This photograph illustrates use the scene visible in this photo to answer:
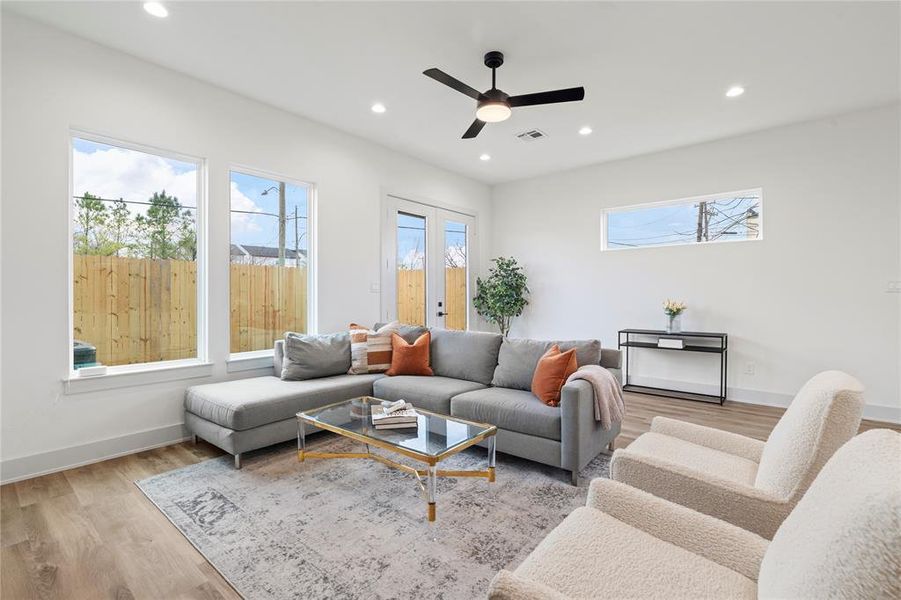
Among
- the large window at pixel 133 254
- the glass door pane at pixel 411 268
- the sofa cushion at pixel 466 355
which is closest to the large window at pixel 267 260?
the large window at pixel 133 254

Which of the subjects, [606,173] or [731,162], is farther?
[606,173]

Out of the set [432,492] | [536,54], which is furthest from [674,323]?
[432,492]

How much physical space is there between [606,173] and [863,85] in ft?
8.15

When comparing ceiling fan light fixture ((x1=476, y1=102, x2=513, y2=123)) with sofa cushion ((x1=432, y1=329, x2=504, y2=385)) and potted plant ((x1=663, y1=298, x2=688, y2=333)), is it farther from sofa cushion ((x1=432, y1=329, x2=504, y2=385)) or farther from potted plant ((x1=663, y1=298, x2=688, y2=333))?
potted plant ((x1=663, y1=298, x2=688, y2=333))

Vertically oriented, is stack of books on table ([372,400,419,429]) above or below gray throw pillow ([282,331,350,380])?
below

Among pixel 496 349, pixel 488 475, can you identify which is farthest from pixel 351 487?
pixel 496 349

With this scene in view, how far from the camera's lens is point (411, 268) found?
5449mm

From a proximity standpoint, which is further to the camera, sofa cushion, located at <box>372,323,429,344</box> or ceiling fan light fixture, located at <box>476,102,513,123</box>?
sofa cushion, located at <box>372,323,429,344</box>

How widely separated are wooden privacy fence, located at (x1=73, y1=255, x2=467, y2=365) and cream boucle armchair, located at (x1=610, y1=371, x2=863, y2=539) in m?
3.41

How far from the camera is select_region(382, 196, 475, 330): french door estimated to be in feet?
16.8

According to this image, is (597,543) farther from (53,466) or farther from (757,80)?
(757,80)

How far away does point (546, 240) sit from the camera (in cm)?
614

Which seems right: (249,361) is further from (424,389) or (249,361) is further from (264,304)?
(424,389)

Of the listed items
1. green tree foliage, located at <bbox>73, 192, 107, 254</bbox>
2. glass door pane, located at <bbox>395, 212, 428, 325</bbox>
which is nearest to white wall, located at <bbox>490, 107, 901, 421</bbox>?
glass door pane, located at <bbox>395, 212, 428, 325</bbox>
